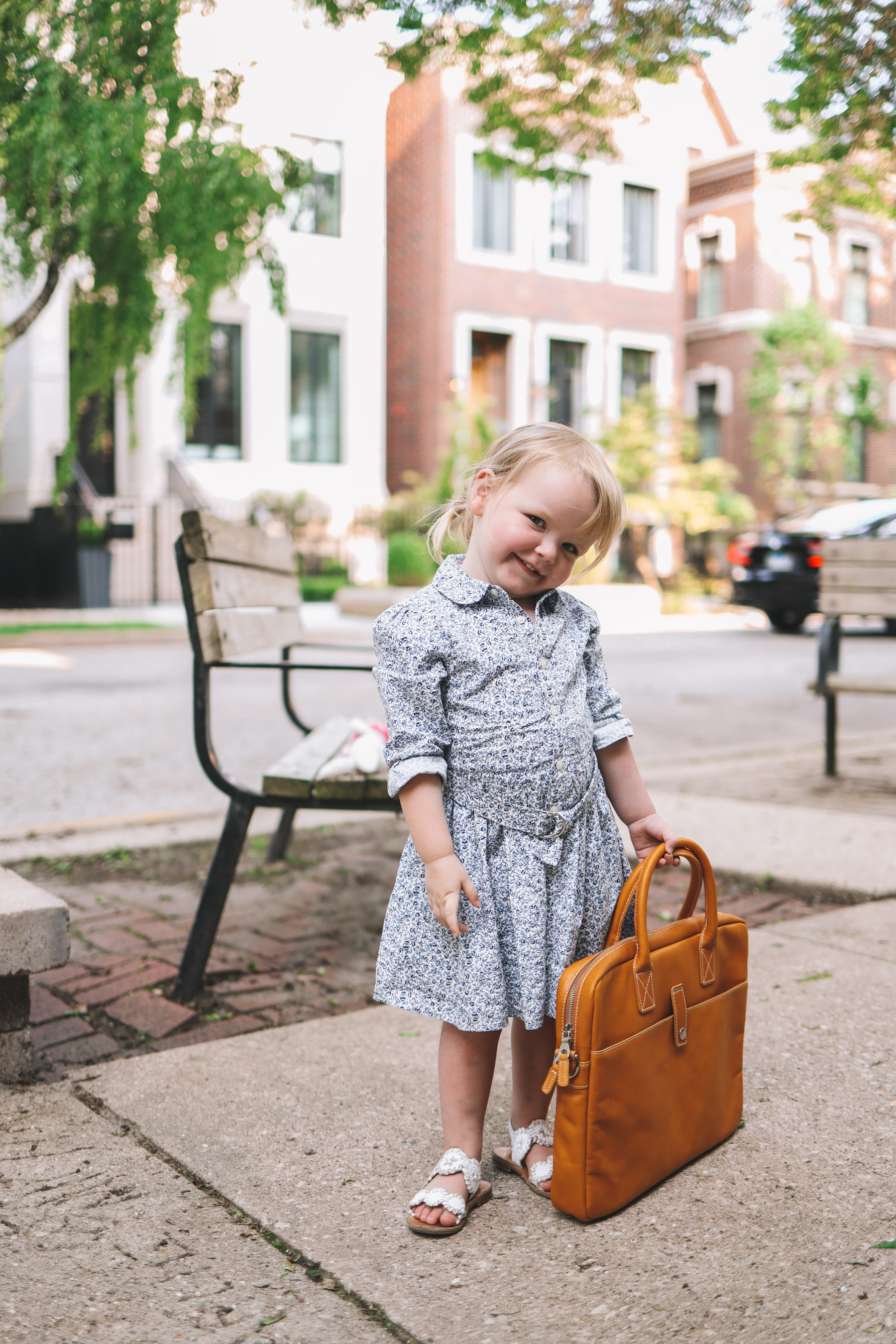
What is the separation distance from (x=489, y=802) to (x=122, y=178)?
12.4ft

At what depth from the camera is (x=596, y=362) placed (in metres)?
23.9

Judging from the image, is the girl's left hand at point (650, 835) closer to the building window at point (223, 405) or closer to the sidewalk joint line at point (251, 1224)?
the sidewalk joint line at point (251, 1224)

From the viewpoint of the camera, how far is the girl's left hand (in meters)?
2.11

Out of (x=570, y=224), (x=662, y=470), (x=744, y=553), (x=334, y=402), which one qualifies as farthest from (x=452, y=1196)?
(x=570, y=224)

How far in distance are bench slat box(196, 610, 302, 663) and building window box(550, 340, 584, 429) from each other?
19911mm

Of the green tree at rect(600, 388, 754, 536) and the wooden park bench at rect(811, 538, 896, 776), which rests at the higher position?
the green tree at rect(600, 388, 754, 536)

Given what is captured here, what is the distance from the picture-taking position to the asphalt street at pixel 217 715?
572 cm

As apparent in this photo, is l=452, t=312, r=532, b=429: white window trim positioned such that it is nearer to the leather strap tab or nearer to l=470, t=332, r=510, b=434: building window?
l=470, t=332, r=510, b=434: building window

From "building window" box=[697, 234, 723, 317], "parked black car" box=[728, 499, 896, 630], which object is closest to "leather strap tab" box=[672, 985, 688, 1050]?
"parked black car" box=[728, 499, 896, 630]

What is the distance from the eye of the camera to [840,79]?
5.01 metres

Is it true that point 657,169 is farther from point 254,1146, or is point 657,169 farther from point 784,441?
point 254,1146

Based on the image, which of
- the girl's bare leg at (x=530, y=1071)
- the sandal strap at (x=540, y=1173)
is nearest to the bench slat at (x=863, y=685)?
the girl's bare leg at (x=530, y=1071)

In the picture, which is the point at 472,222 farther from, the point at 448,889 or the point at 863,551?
the point at 448,889

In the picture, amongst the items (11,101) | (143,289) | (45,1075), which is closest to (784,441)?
(143,289)
